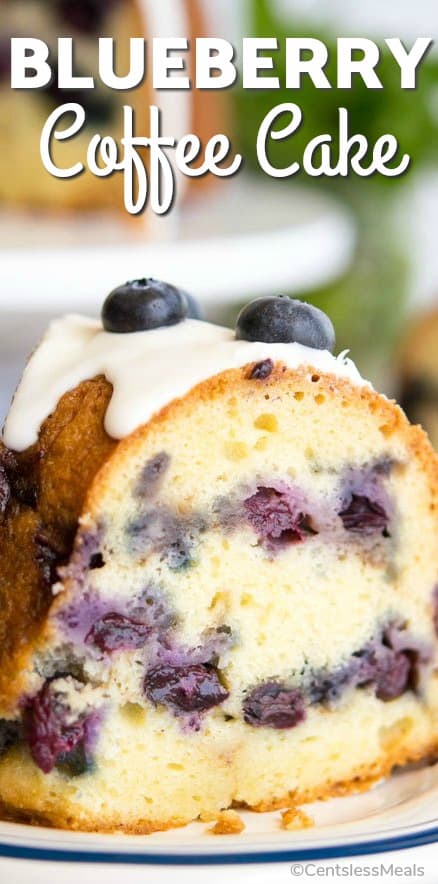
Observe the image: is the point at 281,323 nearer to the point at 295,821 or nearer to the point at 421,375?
the point at 295,821

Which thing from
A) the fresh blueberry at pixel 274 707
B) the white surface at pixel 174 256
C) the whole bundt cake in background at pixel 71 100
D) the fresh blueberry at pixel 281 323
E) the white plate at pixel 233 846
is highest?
the whole bundt cake in background at pixel 71 100

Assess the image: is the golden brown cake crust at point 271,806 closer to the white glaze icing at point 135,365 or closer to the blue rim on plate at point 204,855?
the blue rim on plate at point 204,855

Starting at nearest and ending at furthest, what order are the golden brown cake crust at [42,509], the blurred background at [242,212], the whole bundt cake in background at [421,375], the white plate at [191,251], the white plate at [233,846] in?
the white plate at [233,846] < the golden brown cake crust at [42,509] < the white plate at [191,251] < the blurred background at [242,212] < the whole bundt cake in background at [421,375]

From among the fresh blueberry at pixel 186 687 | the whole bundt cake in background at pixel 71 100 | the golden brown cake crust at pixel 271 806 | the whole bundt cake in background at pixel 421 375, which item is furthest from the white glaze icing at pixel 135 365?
the whole bundt cake in background at pixel 71 100

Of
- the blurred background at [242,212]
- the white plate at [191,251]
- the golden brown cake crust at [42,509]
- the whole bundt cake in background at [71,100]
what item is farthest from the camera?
the whole bundt cake in background at [71,100]

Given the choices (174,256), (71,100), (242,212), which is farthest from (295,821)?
(71,100)

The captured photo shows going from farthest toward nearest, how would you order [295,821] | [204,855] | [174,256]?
[174,256]
[295,821]
[204,855]
